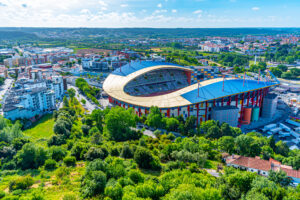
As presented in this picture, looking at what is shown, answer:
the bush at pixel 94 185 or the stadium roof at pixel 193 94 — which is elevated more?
the stadium roof at pixel 193 94

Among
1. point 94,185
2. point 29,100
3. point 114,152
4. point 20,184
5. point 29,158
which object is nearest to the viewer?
point 94,185

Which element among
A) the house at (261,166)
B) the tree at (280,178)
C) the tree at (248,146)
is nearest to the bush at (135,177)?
the house at (261,166)

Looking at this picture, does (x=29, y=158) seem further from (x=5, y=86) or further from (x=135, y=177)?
(x=5, y=86)

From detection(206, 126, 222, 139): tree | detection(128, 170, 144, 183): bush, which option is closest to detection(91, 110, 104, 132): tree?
detection(206, 126, 222, 139): tree

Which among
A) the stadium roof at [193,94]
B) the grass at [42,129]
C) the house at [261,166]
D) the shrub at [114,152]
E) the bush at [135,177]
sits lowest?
the grass at [42,129]

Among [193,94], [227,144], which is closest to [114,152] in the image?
[227,144]

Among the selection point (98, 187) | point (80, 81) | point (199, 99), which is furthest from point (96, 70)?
point (98, 187)

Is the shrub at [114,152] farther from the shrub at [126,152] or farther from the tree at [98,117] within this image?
the tree at [98,117]
